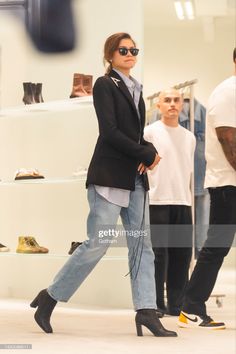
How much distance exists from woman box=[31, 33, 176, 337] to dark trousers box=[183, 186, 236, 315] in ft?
1.06

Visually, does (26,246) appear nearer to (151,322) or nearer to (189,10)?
(151,322)

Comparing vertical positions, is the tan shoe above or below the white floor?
above

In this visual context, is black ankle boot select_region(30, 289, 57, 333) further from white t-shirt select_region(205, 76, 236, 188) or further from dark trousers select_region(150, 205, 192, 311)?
dark trousers select_region(150, 205, 192, 311)

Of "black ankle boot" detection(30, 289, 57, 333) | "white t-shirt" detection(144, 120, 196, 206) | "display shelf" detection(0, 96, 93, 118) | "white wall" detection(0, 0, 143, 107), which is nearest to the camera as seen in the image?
"black ankle boot" detection(30, 289, 57, 333)

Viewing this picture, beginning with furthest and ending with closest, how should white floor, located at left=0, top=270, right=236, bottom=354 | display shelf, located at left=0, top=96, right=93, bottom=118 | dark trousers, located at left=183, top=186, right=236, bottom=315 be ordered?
display shelf, located at left=0, top=96, right=93, bottom=118 → dark trousers, located at left=183, top=186, right=236, bottom=315 → white floor, located at left=0, top=270, right=236, bottom=354

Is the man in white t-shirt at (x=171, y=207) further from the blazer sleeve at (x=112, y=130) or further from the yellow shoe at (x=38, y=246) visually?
the blazer sleeve at (x=112, y=130)

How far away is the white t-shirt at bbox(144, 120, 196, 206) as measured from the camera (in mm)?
4539

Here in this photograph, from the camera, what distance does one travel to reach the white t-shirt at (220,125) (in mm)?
3645

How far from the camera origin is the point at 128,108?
3.49 m

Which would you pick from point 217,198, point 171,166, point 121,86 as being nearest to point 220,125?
point 217,198

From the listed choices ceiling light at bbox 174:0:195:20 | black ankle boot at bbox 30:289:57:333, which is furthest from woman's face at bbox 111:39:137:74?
ceiling light at bbox 174:0:195:20

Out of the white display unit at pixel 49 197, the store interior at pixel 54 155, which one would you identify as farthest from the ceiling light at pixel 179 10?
the white display unit at pixel 49 197

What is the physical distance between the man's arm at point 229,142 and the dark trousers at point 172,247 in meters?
0.94

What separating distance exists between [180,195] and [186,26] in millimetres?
4936
